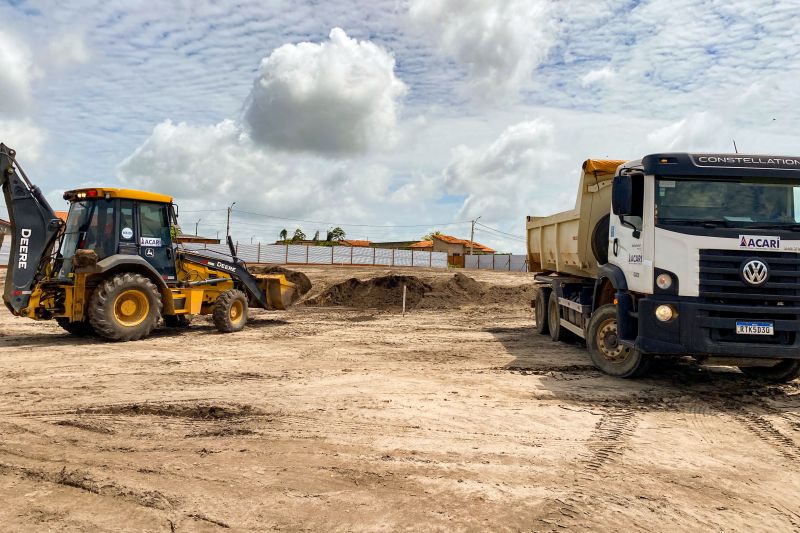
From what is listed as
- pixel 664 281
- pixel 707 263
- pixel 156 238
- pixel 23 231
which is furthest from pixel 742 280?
pixel 23 231

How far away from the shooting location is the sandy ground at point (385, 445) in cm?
404

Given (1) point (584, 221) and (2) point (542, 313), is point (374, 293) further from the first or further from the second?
(1) point (584, 221)

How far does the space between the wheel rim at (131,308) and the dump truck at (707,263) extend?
27.2 feet

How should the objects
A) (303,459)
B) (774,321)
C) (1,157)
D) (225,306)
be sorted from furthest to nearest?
(225,306), (1,157), (774,321), (303,459)

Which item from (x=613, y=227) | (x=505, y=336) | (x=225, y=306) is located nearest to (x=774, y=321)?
(x=613, y=227)

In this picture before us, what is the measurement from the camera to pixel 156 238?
40.7ft

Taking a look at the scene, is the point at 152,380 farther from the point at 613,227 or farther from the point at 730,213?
the point at 730,213

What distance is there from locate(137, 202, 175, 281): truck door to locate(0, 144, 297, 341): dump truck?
20 millimetres

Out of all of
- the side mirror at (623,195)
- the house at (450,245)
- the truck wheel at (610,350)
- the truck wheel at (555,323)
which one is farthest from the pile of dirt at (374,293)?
the house at (450,245)

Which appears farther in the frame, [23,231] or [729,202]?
[23,231]

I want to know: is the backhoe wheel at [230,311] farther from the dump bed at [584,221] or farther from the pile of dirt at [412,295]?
the pile of dirt at [412,295]

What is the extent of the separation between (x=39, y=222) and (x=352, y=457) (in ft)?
30.7

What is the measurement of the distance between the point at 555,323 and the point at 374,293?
32.8 ft

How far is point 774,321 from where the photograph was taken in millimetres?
7316
